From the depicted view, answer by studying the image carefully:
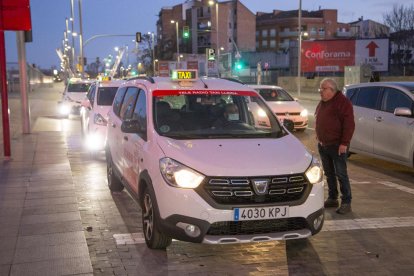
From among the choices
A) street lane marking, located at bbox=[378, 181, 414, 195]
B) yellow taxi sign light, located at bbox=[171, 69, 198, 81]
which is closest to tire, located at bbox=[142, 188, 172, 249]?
yellow taxi sign light, located at bbox=[171, 69, 198, 81]

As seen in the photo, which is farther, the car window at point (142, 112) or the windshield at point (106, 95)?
the windshield at point (106, 95)

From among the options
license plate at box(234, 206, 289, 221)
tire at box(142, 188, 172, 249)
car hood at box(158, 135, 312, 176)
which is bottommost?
tire at box(142, 188, 172, 249)

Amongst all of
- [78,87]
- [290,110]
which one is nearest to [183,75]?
[290,110]

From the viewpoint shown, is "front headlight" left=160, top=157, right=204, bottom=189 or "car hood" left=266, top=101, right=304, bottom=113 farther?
"car hood" left=266, top=101, right=304, bottom=113

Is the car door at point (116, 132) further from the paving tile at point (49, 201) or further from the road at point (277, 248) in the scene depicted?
the paving tile at point (49, 201)

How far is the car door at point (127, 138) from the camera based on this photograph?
6848mm

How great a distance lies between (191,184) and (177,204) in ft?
0.75

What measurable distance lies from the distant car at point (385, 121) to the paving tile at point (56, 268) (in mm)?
6304

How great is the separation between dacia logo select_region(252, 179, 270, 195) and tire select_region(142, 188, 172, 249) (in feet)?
3.33

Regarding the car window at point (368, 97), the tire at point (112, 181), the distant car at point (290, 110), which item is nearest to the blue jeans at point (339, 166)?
the tire at point (112, 181)

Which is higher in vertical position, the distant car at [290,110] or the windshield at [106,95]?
the windshield at [106,95]

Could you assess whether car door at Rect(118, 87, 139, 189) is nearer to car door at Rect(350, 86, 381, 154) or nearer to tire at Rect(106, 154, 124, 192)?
tire at Rect(106, 154, 124, 192)

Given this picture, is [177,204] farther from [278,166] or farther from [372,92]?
[372,92]

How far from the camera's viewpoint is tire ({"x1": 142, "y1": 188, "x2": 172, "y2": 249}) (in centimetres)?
554
